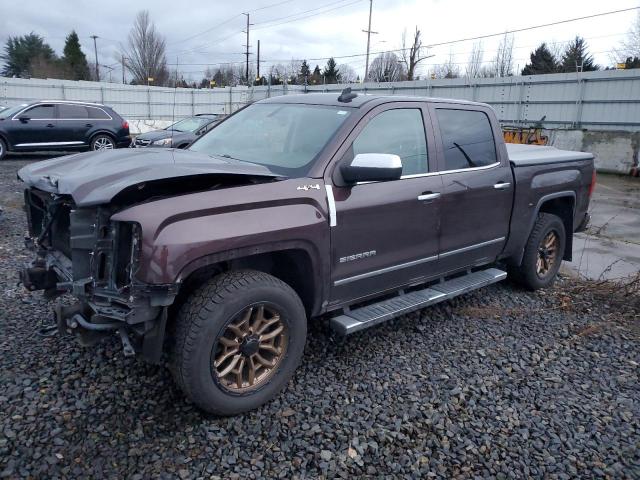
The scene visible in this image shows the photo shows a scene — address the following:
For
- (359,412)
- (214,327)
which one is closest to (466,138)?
(359,412)

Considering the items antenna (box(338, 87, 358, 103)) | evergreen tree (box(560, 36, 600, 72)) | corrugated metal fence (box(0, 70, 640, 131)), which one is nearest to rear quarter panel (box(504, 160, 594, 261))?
antenna (box(338, 87, 358, 103))

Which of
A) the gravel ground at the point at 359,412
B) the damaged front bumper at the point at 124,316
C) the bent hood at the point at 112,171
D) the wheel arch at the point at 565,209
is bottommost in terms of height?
the gravel ground at the point at 359,412

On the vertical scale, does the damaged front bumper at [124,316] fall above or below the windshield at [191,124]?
below

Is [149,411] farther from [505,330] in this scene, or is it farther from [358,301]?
[505,330]

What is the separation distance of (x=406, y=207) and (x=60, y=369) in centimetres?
262

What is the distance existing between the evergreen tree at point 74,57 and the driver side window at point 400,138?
60536mm

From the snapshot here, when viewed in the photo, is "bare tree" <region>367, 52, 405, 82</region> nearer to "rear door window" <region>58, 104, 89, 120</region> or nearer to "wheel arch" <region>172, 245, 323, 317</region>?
"rear door window" <region>58, 104, 89, 120</region>

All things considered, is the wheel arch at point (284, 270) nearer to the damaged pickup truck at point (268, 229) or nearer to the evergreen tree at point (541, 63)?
the damaged pickup truck at point (268, 229)

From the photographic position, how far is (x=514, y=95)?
20.1 meters

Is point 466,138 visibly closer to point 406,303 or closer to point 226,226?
point 406,303

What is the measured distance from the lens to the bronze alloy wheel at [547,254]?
5.54 metres

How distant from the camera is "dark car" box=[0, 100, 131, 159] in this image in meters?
14.7

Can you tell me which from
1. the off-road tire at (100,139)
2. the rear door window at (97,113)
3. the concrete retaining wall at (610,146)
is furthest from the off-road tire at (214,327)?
the concrete retaining wall at (610,146)

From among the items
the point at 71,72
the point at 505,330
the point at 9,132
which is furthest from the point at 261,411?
the point at 71,72
